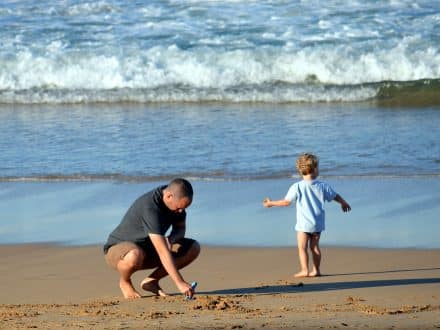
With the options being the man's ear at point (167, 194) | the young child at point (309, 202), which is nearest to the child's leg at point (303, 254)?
the young child at point (309, 202)

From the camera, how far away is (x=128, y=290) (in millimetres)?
6688

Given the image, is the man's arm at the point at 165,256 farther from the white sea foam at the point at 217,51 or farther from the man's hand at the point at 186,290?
the white sea foam at the point at 217,51

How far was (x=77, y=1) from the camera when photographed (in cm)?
→ 2259

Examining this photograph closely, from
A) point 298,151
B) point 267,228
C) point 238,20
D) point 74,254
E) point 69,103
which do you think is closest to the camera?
point 74,254

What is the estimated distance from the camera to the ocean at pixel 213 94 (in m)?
11.1

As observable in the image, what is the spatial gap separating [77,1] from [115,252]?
16.6m

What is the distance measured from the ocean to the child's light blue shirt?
715mm

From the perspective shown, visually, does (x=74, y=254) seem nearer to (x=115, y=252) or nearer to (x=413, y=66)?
(x=115, y=252)

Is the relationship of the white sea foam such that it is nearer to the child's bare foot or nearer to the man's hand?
the child's bare foot

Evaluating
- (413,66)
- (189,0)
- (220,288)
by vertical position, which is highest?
(189,0)

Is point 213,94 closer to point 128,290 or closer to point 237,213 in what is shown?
point 237,213

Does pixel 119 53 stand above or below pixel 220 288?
above

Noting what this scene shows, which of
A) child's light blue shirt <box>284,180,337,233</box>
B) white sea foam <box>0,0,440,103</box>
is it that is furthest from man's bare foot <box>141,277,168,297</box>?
white sea foam <box>0,0,440,103</box>

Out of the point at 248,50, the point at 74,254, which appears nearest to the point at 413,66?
the point at 248,50
